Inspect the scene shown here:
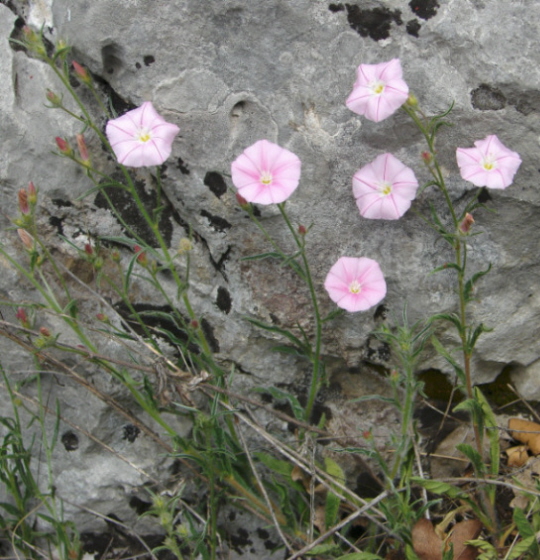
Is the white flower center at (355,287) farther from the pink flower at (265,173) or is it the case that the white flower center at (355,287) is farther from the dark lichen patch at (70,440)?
the dark lichen patch at (70,440)

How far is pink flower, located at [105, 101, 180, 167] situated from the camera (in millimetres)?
2004

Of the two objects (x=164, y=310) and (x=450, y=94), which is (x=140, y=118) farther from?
(x=450, y=94)

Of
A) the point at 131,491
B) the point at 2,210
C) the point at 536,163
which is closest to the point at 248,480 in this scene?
the point at 131,491

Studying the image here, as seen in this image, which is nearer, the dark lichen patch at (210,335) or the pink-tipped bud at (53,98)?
the pink-tipped bud at (53,98)

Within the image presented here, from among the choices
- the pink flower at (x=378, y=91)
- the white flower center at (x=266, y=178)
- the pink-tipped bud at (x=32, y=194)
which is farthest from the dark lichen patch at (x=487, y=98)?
the pink-tipped bud at (x=32, y=194)

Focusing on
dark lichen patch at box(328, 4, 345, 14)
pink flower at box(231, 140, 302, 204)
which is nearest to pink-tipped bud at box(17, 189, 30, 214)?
pink flower at box(231, 140, 302, 204)

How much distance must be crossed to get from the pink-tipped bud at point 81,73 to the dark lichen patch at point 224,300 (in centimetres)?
81

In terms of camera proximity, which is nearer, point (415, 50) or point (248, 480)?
point (415, 50)

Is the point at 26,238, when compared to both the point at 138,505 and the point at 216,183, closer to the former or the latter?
the point at 216,183

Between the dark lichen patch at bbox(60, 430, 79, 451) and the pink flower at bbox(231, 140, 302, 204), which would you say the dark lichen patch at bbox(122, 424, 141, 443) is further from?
the pink flower at bbox(231, 140, 302, 204)

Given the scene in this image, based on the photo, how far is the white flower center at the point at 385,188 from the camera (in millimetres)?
2062

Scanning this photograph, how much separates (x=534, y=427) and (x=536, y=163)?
1.00m

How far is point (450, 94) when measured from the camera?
2.11m

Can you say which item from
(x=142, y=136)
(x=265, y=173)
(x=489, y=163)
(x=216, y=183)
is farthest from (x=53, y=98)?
(x=489, y=163)
